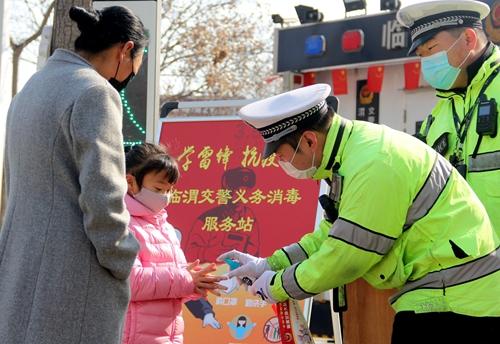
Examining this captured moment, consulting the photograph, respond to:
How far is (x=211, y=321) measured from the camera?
529 centimetres

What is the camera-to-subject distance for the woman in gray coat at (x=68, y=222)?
2631 mm

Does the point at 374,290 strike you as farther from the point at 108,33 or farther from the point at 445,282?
the point at 108,33

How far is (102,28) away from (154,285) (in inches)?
45.1

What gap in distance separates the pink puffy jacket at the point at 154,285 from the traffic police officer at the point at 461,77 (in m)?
1.26

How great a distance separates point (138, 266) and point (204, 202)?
221cm

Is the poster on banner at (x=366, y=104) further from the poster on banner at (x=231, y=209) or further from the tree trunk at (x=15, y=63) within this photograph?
the tree trunk at (x=15, y=63)

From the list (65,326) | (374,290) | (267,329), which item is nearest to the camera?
(65,326)

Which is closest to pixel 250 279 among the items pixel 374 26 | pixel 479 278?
pixel 479 278

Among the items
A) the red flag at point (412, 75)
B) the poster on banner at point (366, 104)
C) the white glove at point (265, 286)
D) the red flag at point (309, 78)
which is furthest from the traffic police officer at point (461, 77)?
the red flag at point (309, 78)

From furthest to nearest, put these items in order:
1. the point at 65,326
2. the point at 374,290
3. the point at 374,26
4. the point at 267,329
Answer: the point at 374,26, the point at 267,329, the point at 374,290, the point at 65,326

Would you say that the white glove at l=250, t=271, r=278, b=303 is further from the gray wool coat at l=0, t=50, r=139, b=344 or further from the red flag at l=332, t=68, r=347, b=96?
the red flag at l=332, t=68, r=347, b=96

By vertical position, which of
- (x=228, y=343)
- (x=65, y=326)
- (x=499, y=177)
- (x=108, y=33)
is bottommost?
(x=228, y=343)

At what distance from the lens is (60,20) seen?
213 inches

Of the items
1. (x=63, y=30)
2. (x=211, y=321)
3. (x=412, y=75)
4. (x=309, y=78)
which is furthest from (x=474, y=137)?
(x=309, y=78)
